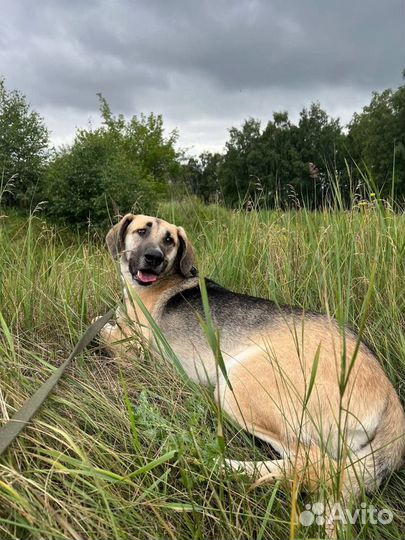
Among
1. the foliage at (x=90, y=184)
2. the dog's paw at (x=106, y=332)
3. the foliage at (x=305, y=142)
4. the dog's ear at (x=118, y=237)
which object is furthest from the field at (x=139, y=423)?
the foliage at (x=305, y=142)

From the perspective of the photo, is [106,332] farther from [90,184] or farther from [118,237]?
[90,184]

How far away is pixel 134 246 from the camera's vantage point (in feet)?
12.2

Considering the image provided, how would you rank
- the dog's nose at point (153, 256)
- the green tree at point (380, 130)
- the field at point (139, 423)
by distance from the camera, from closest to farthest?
the field at point (139, 423), the dog's nose at point (153, 256), the green tree at point (380, 130)

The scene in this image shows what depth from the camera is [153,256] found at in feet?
11.5

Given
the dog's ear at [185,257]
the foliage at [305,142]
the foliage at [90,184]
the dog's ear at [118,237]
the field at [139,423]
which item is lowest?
the field at [139,423]

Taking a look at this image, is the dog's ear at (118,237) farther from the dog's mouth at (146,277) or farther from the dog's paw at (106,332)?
the dog's paw at (106,332)

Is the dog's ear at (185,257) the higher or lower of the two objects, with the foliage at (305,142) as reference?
lower

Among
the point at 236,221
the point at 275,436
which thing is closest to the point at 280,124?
the point at 236,221

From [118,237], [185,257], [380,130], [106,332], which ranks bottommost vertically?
[106,332]

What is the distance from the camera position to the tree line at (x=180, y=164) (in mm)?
5824

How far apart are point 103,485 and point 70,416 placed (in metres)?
0.55

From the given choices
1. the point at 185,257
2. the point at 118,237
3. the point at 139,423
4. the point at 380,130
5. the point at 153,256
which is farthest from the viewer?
the point at 380,130

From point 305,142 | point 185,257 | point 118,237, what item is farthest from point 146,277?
point 305,142

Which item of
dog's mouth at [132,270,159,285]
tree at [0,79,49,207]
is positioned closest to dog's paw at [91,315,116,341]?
dog's mouth at [132,270,159,285]
